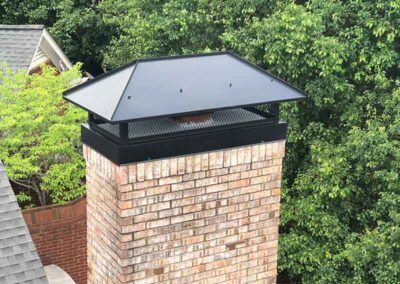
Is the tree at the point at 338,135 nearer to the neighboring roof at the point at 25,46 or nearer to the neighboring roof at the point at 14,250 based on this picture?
the neighboring roof at the point at 25,46

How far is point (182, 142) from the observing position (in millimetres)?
3721

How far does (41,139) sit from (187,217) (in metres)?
7.40

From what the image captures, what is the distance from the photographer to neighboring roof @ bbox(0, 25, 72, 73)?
13727 millimetres

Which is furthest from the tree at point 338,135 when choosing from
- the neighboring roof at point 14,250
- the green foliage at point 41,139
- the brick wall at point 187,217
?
the brick wall at point 187,217

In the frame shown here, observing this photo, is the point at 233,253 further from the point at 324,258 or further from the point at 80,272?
the point at 80,272

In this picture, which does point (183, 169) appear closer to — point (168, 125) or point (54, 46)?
point (168, 125)

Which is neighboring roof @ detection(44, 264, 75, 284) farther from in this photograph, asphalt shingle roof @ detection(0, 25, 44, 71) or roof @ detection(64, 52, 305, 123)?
roof @ detection(64, 52, 305, 123)

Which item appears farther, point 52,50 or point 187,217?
point 52,50

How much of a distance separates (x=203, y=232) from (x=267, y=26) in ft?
25.7

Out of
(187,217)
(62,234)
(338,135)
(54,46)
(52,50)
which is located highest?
(187,217)

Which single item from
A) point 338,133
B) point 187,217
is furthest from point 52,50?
point 187,217

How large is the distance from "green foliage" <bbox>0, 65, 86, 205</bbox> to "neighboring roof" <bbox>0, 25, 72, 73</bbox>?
240 cm

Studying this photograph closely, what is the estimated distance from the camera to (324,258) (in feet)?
34.9

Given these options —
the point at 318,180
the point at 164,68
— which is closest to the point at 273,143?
the point at 164,68
